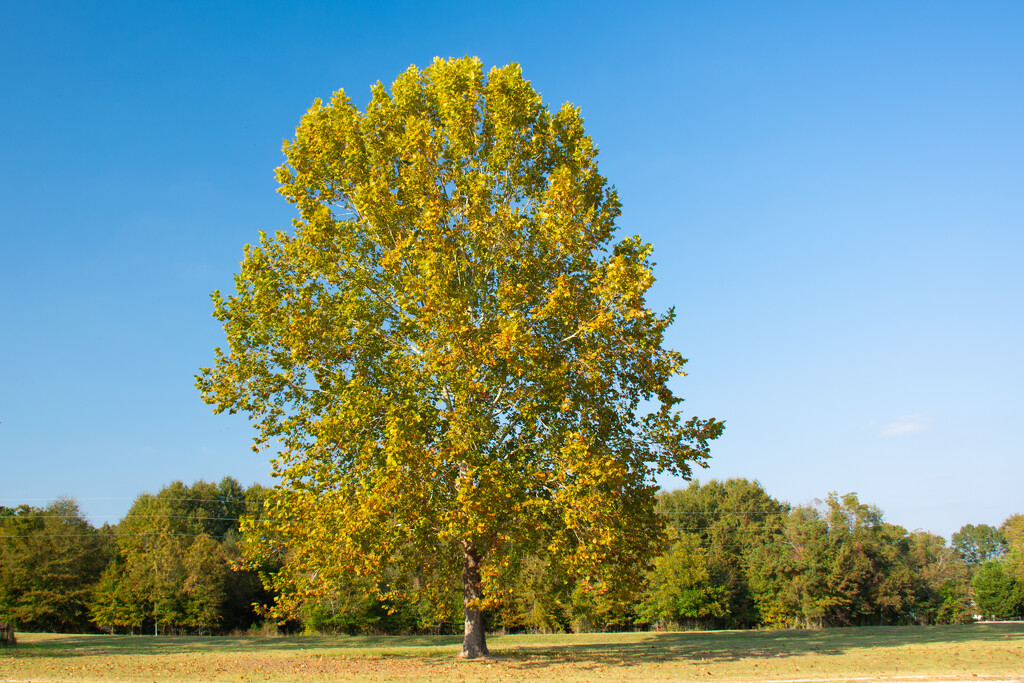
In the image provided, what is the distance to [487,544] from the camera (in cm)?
1650

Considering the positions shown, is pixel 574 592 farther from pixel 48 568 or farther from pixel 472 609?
pixel 48 568

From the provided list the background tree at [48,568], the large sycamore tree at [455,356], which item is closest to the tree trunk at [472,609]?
the large sycamore tree at [455,356]

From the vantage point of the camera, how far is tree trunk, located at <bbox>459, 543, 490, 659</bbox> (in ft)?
59.8

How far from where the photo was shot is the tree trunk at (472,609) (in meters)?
18.2

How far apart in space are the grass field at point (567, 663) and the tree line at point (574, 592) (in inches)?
374

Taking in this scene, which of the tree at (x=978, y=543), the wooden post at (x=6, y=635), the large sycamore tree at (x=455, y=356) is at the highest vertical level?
the large sycamore tree at (x=455, y=356)

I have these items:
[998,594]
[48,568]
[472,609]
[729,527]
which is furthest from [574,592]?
[998,594]

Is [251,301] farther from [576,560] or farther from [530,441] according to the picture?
[576,560]

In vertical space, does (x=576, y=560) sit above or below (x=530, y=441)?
below

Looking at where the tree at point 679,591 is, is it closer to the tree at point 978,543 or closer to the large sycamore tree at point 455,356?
the large sycamore tree at point 455,356

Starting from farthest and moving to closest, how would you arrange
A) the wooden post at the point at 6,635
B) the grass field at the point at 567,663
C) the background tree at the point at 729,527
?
the background tree at the point at 729,527
the wooden post at the point at 6,635
the grass field at the point at 567,663

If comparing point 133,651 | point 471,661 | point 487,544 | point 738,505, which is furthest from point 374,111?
point 738,505

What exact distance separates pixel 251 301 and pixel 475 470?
7399 millimetres

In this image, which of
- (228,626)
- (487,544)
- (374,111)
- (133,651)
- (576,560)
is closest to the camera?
(576,560)
